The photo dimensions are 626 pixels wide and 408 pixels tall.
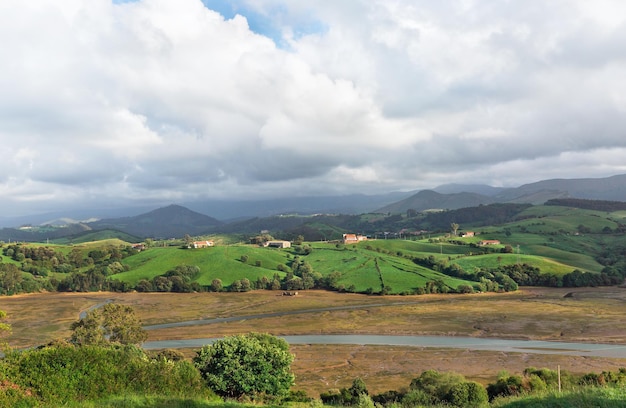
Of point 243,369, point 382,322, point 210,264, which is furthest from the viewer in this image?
point 210,264

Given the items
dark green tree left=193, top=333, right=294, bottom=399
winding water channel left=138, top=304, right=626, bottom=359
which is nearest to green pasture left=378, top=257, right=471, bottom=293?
winding water channel left=138, top=304, right=626, bottom=359

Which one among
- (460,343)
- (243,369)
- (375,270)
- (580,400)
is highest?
(580,400)

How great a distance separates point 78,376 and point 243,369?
15182mm

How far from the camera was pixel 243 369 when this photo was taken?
3662 centimetres

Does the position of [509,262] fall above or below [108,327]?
below

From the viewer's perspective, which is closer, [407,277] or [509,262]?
[407,277]

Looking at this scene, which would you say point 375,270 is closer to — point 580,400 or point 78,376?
point 78,376

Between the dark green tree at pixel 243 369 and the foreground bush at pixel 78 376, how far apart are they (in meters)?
7.33

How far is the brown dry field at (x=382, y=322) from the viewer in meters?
66.6

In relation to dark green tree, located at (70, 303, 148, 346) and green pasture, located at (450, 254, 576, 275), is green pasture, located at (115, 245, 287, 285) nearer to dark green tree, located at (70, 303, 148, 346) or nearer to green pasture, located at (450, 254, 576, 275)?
green pasture, located at (450, 254, 576, 275)

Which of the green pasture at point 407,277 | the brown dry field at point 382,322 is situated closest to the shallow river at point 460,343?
the brown dry field at point 382,322

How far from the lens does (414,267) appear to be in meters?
176

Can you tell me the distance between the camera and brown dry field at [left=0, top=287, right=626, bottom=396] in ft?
Result: 218

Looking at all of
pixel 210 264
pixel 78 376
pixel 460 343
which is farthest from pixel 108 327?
pixel 210 264
